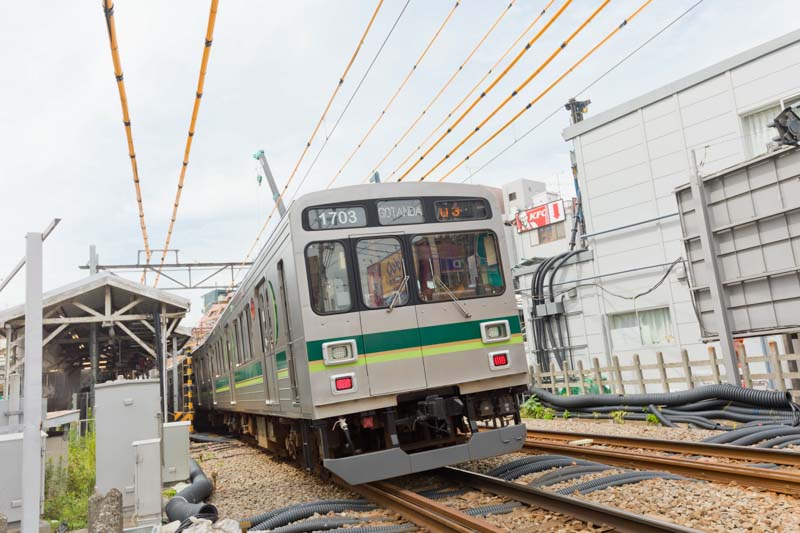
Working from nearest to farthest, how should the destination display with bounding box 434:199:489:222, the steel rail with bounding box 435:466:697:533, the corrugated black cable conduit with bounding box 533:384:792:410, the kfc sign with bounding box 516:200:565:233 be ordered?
the steel rail with bounding box 435:466:697:533 → the destination display with bounding box 434:199:489:222 → the corrugated black cable conduit with bounding box 533:384:792:410 → the kfc sign with bounding box 516:200:565:233

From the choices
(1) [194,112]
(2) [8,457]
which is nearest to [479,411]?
(2) [8,457]

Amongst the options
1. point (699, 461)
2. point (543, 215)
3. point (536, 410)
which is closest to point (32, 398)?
point (699, 461)

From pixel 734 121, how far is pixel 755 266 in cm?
517

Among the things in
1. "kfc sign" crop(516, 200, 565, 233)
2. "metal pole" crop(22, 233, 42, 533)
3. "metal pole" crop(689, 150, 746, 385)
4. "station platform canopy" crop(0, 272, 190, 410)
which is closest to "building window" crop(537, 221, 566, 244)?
"kfc sign" crop(516, 200, 565, 233)

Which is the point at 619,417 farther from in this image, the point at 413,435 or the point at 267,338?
the point at 267,338

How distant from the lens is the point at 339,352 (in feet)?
19.5

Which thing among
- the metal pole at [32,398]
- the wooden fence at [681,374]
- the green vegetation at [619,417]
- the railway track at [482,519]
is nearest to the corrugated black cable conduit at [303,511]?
the railway track at [482,519]

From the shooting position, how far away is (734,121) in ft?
44.2

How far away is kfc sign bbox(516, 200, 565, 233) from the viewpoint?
124 ft

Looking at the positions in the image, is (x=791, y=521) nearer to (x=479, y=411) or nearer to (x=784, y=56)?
(x=479, y=411)

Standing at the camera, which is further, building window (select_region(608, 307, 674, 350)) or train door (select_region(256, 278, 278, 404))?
building window (select_region(608, 307, 674, 350))

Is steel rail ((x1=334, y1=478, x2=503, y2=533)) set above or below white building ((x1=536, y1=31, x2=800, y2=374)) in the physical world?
below

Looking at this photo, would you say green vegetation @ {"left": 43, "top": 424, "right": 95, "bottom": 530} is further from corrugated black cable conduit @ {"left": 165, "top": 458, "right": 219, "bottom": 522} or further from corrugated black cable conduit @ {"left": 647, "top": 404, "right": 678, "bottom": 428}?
corrugated black cable conduit @ {"left": 647, "top": 404, "right": 678, "bottom": 428}

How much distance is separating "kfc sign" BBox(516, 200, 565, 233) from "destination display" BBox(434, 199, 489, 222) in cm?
3068
